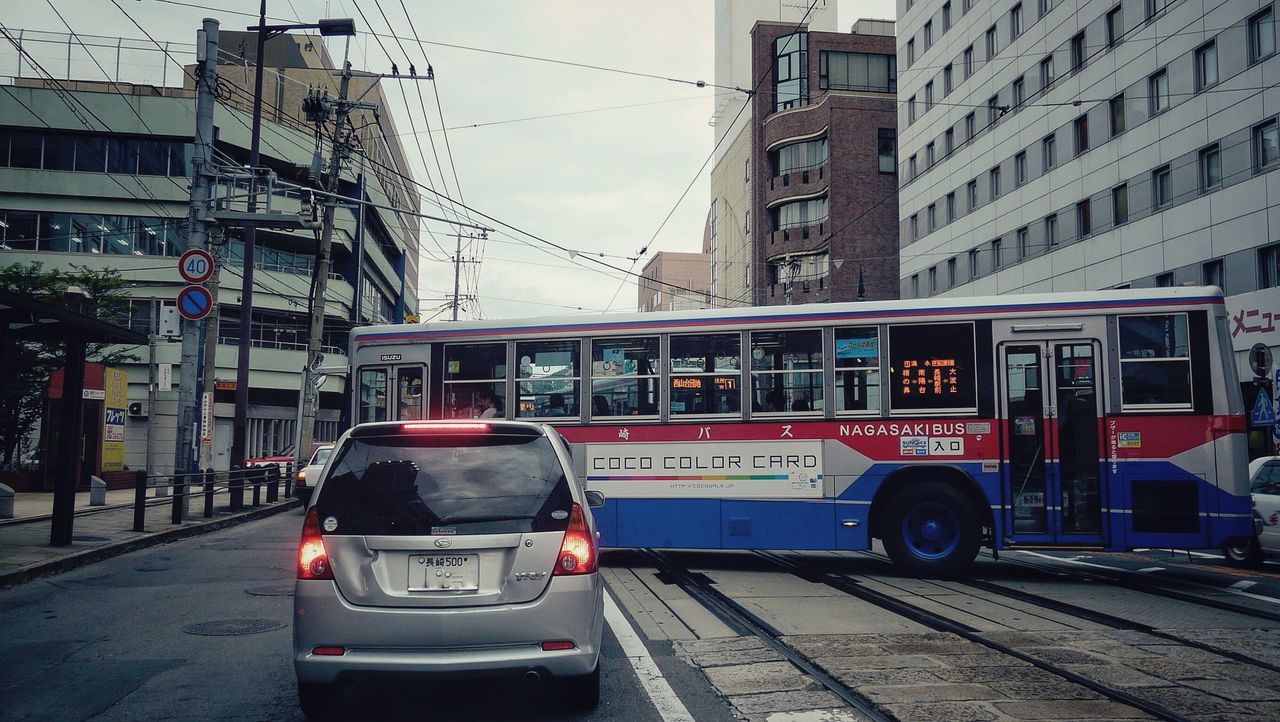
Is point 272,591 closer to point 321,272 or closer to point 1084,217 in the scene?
point 321,272

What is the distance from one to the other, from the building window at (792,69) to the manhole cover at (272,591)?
5314cm

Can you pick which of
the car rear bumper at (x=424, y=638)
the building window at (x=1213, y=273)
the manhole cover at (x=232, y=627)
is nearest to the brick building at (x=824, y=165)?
the building window at (x=1213, y=273)

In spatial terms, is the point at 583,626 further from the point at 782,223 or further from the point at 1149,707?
the point at 782,223

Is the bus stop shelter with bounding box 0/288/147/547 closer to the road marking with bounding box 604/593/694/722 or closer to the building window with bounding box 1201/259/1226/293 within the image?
the road marking with bounding box 604/593/694/722

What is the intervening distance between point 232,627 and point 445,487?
13.3ft

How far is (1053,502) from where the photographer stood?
10.8 m

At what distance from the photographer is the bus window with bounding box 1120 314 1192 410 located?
35.4 feet

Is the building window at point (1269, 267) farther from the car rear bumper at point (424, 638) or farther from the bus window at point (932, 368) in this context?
the car rear bumper at point (424, 638)

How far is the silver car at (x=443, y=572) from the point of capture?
4.93 metres

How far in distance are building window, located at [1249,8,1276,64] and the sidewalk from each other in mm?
28047

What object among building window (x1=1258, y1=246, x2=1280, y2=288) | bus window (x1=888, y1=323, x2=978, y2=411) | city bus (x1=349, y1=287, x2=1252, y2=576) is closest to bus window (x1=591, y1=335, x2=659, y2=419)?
city bus (x1=349, y1=287, x2=1252, y2=576)

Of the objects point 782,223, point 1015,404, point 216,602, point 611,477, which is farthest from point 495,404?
point 782,223

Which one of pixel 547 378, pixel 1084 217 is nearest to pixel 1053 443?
pixel 547 378

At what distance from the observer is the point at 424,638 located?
16.1 feet
